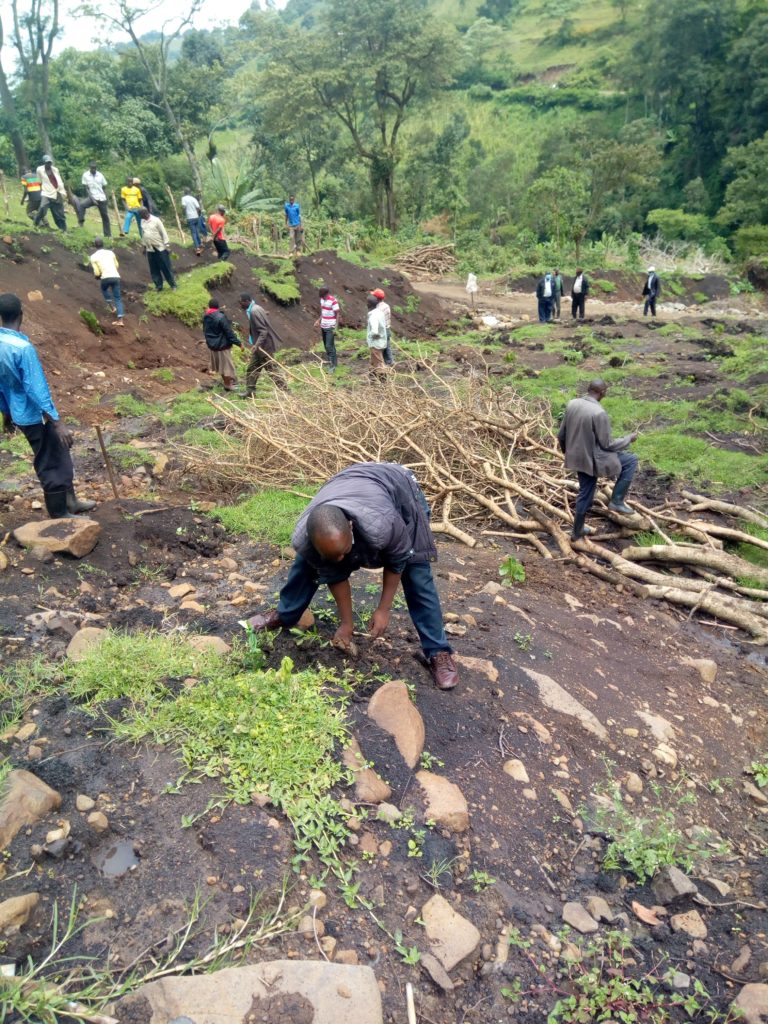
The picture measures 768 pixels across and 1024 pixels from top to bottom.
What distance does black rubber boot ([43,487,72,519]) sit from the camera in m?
4.89

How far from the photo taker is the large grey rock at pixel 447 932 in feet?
7.37

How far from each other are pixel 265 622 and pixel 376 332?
274 inches

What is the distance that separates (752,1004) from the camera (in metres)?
2.22

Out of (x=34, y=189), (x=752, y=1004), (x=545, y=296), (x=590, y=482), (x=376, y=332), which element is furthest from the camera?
(x=545, y=296)

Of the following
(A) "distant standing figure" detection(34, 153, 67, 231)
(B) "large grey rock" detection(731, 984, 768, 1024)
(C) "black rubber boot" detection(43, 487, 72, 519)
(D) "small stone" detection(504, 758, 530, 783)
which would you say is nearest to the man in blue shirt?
(A) "distant standing figure" detection(34, 153, 67, 231)

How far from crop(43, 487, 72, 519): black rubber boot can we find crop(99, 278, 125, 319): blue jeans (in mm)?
6754

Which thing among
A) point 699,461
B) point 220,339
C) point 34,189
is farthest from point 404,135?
point 699,461

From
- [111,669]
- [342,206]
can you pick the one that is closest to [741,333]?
[111,669]

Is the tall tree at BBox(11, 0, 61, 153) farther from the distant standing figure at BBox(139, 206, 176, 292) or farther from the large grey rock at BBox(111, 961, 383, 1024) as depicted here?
the large grey rock at BBox(111, 961, 383, 1024)

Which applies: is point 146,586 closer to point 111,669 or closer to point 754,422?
point 111,669

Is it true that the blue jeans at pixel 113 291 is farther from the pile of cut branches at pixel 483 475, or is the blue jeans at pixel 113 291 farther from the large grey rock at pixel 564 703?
the large grey rock at pixel 564 703

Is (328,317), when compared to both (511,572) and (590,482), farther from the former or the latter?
(511,572)

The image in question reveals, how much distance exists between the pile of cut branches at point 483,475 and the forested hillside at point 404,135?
54.6 ft

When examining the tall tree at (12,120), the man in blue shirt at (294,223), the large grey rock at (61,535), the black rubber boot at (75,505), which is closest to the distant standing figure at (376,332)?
the black rubber boot at (75,505)
